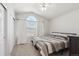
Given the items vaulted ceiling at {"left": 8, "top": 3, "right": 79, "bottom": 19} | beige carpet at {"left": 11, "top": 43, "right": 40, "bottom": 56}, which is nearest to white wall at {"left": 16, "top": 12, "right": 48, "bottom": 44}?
vaulted ceiling at {"left": 8, "top": 3, "right": 79, "bottom": 19}

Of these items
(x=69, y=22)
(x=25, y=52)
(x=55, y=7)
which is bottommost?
(x=25, y=52)

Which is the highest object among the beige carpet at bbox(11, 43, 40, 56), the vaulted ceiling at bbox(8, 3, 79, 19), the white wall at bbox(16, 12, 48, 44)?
the vaulted ceiling at bbox(8, 3, 79, 19)

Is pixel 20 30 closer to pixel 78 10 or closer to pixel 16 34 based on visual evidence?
pixel 16 34

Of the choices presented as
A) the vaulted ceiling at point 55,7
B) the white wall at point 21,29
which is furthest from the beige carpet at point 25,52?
the vaulted ceiling at point 55,7

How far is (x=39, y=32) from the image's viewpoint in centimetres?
737

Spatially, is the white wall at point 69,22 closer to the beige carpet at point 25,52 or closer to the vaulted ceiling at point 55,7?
the vaulted ceiling at point 55,7

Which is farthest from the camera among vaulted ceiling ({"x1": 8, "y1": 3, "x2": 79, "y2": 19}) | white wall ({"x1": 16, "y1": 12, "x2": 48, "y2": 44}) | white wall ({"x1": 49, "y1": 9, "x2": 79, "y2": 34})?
white wall ({"x1": 16, "y1": 12, "x2": 48, "y2": 44})

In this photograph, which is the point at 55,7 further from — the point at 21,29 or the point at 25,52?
the point at 21,29

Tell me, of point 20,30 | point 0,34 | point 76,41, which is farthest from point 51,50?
point 20,30

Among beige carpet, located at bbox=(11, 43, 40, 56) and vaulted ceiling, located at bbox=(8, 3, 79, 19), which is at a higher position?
vaulted ceiling, located at bbox=(8, 3, 79, 19)

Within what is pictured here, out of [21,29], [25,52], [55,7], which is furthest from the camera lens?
[21,29]

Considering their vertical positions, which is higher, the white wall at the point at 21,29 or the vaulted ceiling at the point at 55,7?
the vaulted ceiling at the point at 55,7

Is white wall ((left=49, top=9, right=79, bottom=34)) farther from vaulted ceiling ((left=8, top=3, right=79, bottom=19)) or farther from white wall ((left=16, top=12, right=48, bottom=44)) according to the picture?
white wall ((left=16, top=12, right=48, bottom=44))

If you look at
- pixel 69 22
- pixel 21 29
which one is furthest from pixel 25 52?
pixel 21 29
